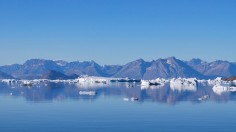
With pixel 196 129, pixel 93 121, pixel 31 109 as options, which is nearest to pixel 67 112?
pixel 31 109

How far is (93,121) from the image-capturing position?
1722 inches

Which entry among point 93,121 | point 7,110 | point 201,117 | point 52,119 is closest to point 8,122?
point 52,119

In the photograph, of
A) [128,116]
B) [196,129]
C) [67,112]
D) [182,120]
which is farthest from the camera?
[67,112]

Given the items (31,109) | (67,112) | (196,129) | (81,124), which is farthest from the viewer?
(31,109)

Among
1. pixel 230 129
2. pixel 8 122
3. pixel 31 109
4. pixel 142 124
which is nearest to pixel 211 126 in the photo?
pixel 230 129

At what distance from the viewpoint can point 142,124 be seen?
41.8 m

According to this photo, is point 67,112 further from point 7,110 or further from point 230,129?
point 230,129

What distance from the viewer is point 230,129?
127 feet

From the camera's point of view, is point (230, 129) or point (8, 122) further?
point (8, 122)

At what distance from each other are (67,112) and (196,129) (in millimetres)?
19722

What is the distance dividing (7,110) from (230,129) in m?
29.8

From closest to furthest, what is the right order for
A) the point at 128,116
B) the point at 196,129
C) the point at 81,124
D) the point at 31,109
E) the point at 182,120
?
the point at 196,129 → the point at 81,124 → the point at 182,120 → the point at 128,116 → the point at 31,109

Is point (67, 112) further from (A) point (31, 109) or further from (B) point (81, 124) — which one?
(B) point (81, 124)

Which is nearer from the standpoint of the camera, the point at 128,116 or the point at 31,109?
the point at 128,116
